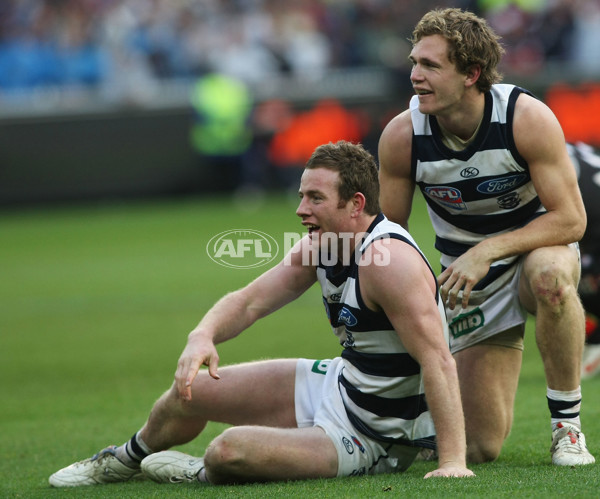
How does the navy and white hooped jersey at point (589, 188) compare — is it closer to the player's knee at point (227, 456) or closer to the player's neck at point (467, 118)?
the player's neck at point (467, 118)

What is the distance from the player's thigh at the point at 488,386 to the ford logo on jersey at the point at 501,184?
2.66 feet

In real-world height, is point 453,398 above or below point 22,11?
Answer: below

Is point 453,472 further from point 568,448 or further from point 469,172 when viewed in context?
point 469,172

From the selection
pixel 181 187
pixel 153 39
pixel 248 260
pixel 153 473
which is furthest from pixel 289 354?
pixel 153 39

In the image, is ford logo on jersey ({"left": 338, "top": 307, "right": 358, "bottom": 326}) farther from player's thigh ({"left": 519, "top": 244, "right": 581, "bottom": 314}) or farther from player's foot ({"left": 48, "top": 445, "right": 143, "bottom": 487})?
player's foot ({"left": 48, "top": 445, "right": 143, "bottom": 487})

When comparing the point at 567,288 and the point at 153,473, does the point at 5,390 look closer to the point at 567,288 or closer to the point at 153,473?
the point at 153,473

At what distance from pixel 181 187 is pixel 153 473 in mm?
15564

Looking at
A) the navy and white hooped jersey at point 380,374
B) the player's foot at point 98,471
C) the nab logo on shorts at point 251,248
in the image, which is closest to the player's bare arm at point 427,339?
the navy and white hooped jersey at point 380,374

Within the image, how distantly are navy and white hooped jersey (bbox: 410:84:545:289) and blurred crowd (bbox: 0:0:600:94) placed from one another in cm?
1484

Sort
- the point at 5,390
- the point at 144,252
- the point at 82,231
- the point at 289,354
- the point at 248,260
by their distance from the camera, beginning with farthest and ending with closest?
1. the point at 82,231
2. the point at 144,252
3. the point at 289,354
4. the point at 5,390
5. the point at 248,260

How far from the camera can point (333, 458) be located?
173 inches

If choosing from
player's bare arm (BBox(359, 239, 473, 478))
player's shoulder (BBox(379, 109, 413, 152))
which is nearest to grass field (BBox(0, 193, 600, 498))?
player's bare arm (BBox(359, 239, 473, 478))

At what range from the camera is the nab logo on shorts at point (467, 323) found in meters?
5.23

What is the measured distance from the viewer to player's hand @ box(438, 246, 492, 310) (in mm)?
4691
